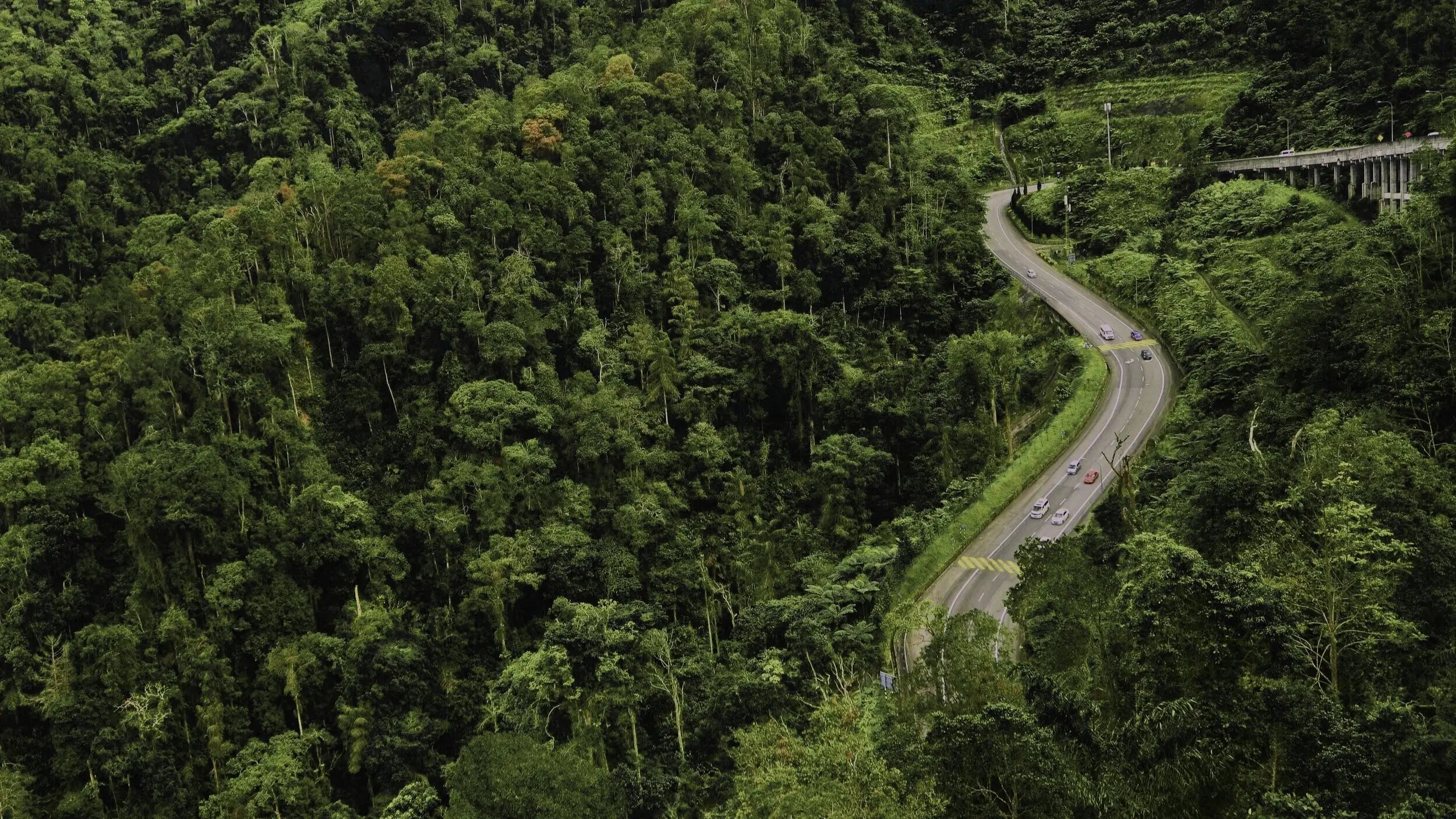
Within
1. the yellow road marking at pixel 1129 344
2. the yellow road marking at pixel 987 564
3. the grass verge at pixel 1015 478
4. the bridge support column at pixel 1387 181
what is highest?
the bridge support column at pixel 1387 181

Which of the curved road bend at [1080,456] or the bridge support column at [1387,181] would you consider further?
the bridge support column at [1387,181]

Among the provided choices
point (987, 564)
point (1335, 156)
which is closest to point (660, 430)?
point (987, 564)

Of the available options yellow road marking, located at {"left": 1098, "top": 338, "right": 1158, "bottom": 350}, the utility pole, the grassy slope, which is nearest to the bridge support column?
yellow road marking, located at {"left": 1098, "top": 338, "right": 1158, "bottom": 350}

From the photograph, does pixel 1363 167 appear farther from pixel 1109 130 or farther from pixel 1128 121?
pixel 1128 121

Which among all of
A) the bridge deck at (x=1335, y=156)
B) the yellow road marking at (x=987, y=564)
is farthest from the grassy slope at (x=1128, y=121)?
the yellow road marking at (x=987, y=564)

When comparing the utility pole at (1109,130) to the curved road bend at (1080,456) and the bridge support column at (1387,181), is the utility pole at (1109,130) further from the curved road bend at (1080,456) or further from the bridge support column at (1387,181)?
the bridge support column at (1387,181)

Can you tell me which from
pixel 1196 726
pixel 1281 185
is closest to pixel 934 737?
pixel 1196 726
